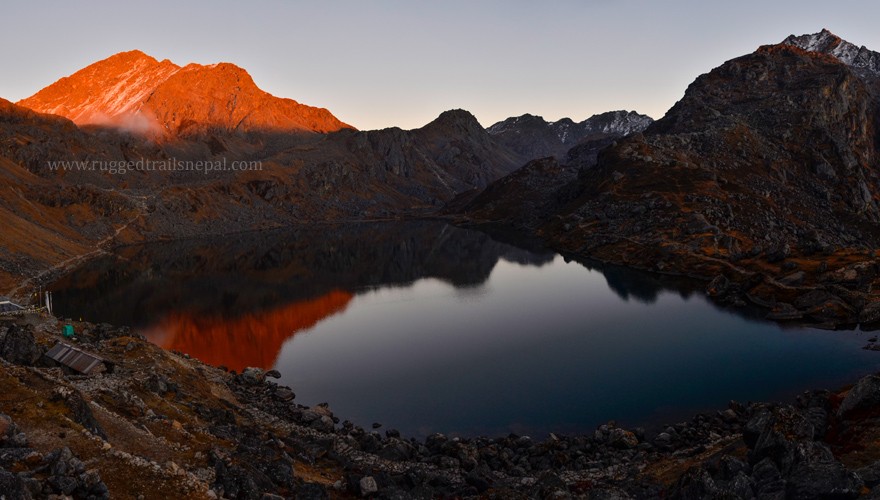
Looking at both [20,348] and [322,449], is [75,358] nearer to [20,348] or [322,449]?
[20,348]

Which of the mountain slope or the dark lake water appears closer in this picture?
the dark lake water

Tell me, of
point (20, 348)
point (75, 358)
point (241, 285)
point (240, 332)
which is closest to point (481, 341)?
point (240, 332)

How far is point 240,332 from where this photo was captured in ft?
296

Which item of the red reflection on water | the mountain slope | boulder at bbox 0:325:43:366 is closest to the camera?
boulder at bbox 0:325:43:366

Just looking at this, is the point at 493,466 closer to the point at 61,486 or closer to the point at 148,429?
the point at 148,429

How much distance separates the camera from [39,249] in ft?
468

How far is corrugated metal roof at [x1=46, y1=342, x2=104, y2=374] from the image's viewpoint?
45688mm

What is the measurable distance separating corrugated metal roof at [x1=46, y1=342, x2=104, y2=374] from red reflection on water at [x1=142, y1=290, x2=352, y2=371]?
25691 mm

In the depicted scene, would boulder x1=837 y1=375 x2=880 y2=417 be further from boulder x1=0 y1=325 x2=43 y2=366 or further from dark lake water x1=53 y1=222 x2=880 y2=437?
boulder x1=0 y1=325 x2=43 y2=366

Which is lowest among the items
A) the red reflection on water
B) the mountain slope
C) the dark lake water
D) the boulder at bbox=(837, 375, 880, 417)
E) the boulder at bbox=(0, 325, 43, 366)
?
the red reflection on water

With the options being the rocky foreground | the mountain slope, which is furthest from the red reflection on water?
the mountain slope

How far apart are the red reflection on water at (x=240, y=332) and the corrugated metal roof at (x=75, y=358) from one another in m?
25.7

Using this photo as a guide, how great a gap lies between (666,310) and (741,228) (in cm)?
6242

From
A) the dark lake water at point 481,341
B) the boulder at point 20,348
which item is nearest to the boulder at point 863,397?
the dark lake water at point 481,341
